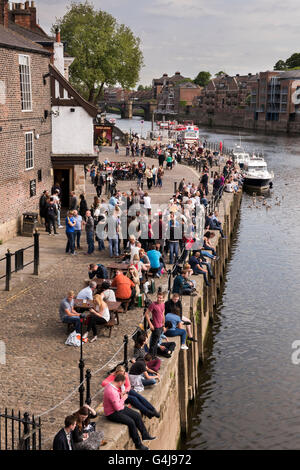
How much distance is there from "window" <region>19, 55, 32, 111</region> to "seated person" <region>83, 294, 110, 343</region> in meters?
12.8

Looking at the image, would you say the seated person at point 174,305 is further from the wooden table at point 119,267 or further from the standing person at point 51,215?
the standing person at point 51,215

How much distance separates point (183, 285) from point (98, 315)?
12.3 feet

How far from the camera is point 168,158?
1965 inches

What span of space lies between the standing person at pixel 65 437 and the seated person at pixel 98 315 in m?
5.05

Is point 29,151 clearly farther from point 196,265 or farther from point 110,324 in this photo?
point 110,324

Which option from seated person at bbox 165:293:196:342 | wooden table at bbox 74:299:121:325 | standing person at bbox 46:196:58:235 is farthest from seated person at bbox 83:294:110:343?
standing person at bbox 46:196:58:235

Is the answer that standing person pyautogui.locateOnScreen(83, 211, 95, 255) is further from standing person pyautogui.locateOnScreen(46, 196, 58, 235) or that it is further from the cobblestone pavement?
standing person pyautogui.locateOnScreen(46, 196, 58, 235)

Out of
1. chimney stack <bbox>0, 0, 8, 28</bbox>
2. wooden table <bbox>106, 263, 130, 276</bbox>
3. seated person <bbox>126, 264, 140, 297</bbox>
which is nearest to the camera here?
seated person <bbox>126, 264, 140, 297</bbox>

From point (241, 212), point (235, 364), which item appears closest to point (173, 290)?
point (235, 364)

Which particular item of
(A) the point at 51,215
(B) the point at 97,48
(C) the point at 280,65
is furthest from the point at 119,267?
(C) the point at 280,65

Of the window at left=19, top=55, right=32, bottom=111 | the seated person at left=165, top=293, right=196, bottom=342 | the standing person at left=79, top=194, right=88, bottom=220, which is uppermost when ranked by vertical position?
the window at left=19, top=55, right=32, bottom=111

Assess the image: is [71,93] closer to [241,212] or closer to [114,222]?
[114,222]

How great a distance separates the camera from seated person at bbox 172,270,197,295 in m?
16.2

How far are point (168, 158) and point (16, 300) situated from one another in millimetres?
35212
